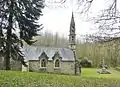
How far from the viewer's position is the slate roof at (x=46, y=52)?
51531 mm

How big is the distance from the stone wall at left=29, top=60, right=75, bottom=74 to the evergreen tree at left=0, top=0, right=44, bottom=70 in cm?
1966

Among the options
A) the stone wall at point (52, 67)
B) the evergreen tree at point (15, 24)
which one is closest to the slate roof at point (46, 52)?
the stone wall at point (52, 67)

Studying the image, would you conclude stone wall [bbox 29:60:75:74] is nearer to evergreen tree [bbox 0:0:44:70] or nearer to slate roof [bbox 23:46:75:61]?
slate roof [bbox 23:46:75:61]

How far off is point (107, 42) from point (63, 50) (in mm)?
45069

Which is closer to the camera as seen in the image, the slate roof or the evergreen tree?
the evergreen tree

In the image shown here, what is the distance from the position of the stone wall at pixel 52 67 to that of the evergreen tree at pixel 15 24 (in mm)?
19661

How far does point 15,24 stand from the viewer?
96.9 ft

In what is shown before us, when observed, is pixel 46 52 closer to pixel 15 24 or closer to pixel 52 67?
pixel 52 67

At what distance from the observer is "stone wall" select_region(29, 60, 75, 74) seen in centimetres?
5078

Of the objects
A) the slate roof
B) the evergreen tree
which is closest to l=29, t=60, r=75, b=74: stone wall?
the slate roof

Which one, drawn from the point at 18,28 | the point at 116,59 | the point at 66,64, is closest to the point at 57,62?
the point at 66,64

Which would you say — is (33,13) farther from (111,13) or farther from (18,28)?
(111,13)

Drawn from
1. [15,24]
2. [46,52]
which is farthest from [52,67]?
[15,24]

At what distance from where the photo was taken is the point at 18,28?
30.2m
